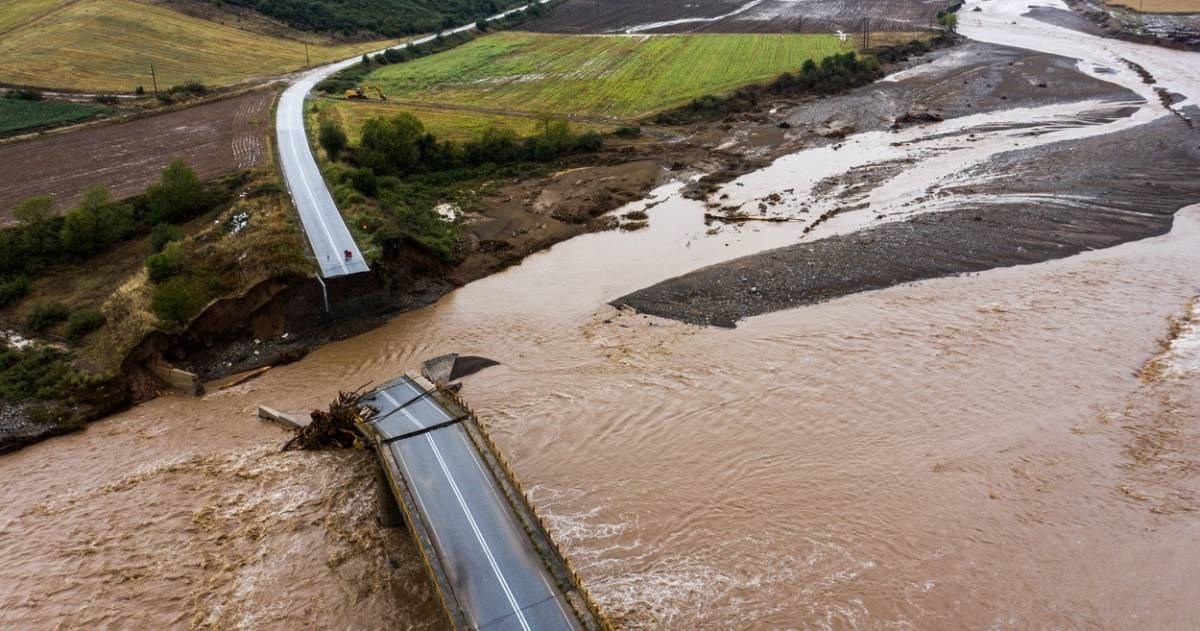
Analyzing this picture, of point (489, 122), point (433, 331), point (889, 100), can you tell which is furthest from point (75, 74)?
point (889, 100)

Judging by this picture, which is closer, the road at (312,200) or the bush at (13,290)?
the bush at (13,290)

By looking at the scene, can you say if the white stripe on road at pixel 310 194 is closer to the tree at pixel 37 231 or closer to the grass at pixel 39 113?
the tree at pixel 37 231

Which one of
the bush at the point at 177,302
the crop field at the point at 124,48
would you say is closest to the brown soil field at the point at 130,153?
the crop field at the point at 124,48

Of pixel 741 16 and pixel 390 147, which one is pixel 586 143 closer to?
pixel 390 147

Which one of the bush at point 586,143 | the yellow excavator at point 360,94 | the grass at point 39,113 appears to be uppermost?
the yellow excavator at point 360,94

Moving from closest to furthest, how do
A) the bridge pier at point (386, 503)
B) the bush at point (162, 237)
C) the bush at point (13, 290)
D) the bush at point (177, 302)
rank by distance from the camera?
the bridge pier at point (386, 503) → the bush at point (177, 302) → the bush at point (13, 290) → the bush at point (162, 237)

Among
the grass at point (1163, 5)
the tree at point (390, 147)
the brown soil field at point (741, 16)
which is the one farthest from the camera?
the brown soil field at point (741, 16)
